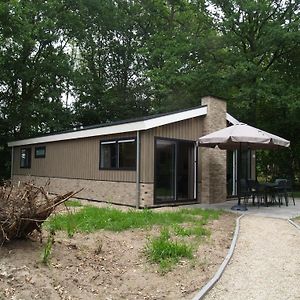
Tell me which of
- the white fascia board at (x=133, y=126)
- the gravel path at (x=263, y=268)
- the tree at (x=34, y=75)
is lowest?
the gravel path at (x=263, y=268)

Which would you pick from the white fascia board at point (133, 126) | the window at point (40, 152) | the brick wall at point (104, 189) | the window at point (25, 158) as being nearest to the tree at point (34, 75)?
the window at point (25, 158)

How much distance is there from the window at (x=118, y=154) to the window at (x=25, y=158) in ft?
22.0

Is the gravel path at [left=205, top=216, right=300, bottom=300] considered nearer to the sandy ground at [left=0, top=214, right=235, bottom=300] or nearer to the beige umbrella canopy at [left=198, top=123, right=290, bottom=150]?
the sandy ground at [left=0, top=214, right=235, bottom=300]

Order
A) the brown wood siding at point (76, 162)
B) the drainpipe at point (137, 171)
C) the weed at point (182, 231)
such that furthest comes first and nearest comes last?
the brown wood siding at point (76, 162) < the drainpipe at point (137, 171) < the weed at point (182, 231)

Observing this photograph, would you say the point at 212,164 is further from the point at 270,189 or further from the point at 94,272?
the point at 94,272

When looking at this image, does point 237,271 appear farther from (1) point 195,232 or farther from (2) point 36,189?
(2) point 36,189

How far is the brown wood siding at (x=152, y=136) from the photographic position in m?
11.3

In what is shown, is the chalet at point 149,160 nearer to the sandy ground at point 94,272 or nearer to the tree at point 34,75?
A: the sandy ground at point 94,272

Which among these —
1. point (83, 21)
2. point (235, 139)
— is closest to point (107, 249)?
point (235, 139)

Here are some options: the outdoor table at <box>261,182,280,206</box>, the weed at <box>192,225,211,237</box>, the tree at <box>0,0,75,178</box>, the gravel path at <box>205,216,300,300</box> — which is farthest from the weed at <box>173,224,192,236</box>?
the tree at <box>0,0,75,178</box>

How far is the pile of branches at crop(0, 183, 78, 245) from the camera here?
14.6ft

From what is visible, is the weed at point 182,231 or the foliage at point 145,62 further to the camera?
the foliage at point 145,62

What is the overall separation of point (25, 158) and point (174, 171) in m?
9.66

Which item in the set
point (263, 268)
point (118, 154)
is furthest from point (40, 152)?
point (263, 268)
